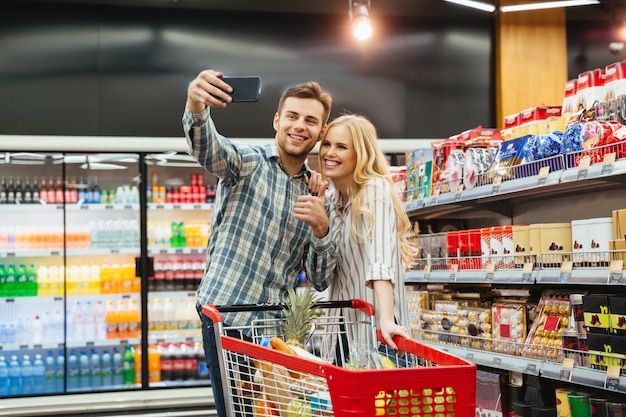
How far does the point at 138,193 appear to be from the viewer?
5906 mm

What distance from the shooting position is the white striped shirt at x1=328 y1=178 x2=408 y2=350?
228 cm

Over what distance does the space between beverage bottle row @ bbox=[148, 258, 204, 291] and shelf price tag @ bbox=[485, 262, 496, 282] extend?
9.86 feet

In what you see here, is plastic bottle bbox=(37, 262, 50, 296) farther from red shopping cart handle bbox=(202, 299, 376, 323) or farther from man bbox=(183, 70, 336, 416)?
red shopping cart handle bbox=(202, 299, 376, 323)

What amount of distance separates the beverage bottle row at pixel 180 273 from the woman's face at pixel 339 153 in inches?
142

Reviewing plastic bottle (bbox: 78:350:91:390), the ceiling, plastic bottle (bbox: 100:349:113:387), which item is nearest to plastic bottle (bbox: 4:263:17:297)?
plastic bottle (bbox: 78:350:91:390)

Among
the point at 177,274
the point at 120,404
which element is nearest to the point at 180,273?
the point at 177,274

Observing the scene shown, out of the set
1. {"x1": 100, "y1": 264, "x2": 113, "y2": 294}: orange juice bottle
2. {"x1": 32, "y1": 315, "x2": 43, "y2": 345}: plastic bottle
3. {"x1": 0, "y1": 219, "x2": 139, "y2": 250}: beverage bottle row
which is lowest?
{"x1": 32, "y1": 315, "x2": 43, "y2": 345}: plastic bottle

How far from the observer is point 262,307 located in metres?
A: 2.19

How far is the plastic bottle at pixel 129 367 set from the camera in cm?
586

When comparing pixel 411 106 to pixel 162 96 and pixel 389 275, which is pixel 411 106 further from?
pixel 389 275

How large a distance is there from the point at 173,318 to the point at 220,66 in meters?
2.05

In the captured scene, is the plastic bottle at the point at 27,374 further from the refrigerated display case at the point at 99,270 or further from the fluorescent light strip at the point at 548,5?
the fluorescent light strip at the point at 548,5

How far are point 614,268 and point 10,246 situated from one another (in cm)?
458

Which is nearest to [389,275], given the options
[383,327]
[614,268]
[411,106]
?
[383,327]
